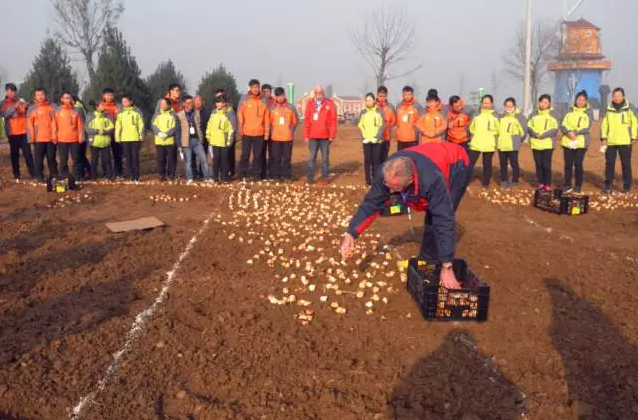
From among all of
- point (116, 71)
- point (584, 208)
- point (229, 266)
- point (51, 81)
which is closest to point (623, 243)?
point (584, 208)

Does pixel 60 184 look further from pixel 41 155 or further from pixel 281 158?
pixel 281 158

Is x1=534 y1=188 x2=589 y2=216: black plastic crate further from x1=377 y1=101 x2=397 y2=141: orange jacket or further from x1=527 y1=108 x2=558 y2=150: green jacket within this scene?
x1=377 y1=101 x2=397 y2=141: orange jacket

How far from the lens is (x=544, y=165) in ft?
38.7

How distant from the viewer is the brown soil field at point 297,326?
3.95m

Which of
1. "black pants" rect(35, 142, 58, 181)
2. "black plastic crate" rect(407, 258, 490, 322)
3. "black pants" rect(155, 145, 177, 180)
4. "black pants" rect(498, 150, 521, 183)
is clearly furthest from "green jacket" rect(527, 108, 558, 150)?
"black pants" rect(35, 142, 58, 181)

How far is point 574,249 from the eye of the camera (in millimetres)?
7727

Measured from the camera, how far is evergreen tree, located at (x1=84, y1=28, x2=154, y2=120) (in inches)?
812

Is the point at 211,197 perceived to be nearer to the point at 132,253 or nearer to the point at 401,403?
the point at 132,253

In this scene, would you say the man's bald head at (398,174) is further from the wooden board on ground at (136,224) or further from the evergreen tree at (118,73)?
the evergreen tree at (118,73)

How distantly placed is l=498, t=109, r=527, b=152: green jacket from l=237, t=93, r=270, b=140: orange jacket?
16.9ft

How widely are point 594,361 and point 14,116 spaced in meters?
12.5

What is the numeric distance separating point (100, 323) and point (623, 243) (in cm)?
701

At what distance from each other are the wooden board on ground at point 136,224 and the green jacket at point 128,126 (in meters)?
3.96

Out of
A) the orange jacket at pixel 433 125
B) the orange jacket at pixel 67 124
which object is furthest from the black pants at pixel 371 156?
the orange jacket at pixel 67 124
